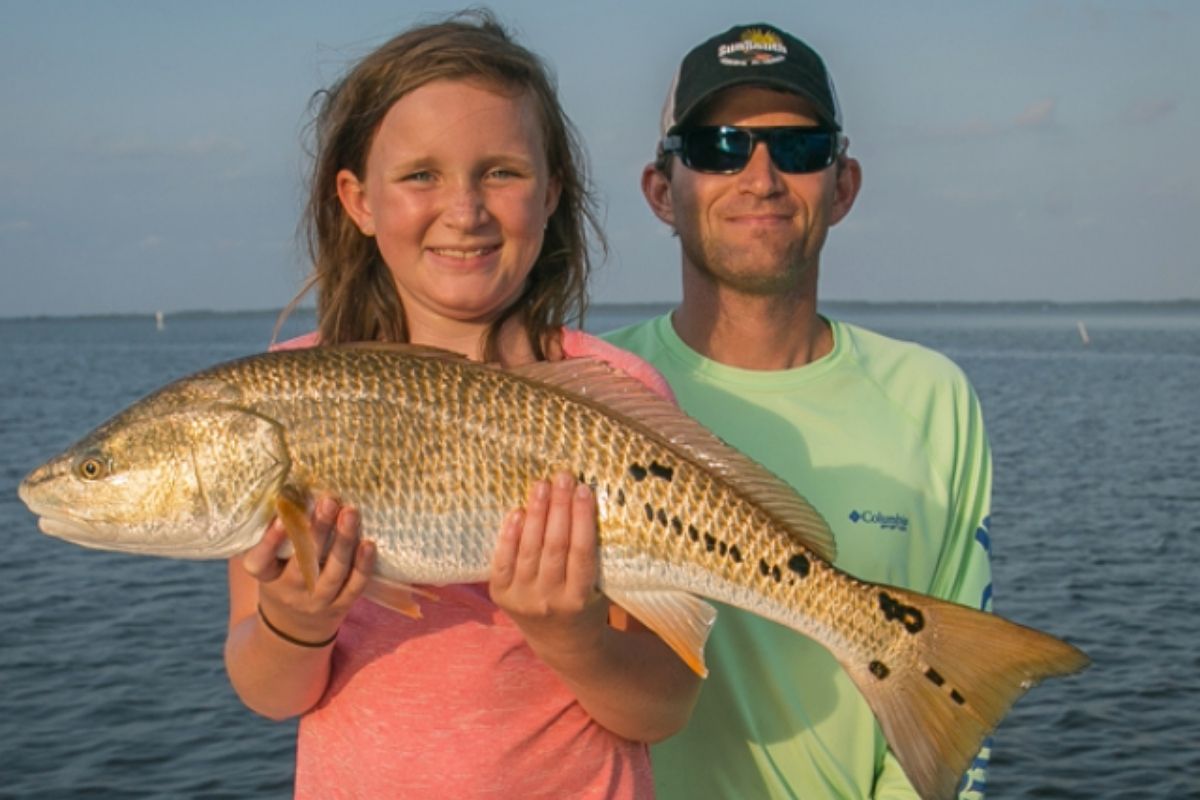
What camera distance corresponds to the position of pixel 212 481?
3.03 m

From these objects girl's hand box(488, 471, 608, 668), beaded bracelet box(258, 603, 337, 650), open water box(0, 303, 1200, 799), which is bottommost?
open water box(0, 303, 1200, 799)

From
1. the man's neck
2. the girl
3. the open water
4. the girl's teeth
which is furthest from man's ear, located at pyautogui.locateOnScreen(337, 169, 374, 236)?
the open water

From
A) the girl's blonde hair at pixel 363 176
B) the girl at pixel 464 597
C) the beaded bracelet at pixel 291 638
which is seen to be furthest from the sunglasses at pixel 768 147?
the beaded bracelet at pixel 291 638

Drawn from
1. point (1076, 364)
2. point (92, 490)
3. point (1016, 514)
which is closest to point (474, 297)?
point (92, 490)

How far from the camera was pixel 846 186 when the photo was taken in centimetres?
485

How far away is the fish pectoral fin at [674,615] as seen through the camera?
3.11 meters

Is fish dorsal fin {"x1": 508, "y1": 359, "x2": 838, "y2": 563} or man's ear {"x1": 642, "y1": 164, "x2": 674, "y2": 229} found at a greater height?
man's ear {"x1": 642, "y1": 164, "x2": 674, "y2": 229}

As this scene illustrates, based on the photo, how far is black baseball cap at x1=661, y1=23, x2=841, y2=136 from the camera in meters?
4.39

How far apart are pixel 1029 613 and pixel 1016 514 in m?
6.07

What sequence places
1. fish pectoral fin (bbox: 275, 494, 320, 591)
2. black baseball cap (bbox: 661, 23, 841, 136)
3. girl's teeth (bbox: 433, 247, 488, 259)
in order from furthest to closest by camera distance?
black baseball cap (bbox: 661, 23, 841, 136), girl's teeth (bbox: 433, 247, 488, 259), fish pectoral fin (bbox: 275, 494, 320, 591)

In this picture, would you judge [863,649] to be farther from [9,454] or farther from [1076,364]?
[1076,364]

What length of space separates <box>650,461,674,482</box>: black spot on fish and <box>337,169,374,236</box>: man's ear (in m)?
1.13

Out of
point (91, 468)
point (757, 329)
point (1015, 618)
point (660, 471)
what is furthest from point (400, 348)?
point (1015, 618)

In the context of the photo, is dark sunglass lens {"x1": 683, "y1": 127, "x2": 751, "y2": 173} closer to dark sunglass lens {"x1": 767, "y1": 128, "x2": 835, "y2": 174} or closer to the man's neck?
dark sunglass lens {"x1": 767, "y1": 128, "x2": 835, "y2": 174}
